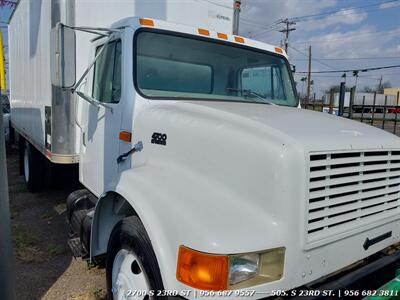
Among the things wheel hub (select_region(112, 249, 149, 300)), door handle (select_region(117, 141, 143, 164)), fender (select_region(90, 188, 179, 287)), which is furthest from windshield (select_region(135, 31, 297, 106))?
wheel hub (select_region(112, 249, 149, 300))

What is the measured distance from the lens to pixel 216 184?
222 cm

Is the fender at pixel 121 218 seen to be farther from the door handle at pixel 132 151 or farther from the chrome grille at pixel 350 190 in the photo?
the chrome grille at pixel 350 190

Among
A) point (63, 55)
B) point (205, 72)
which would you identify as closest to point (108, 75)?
point (63, 55)

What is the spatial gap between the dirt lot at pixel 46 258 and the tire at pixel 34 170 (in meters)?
0.30

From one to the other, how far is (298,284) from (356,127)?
1263mm

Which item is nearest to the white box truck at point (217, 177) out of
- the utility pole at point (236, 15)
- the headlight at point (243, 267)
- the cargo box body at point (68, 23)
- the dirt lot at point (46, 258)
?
the headlight at point (243, 267)

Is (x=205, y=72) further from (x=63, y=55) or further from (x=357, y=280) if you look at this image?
(x=357, y=280)

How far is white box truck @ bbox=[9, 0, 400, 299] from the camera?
77.7 inches

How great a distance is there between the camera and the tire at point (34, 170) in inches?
260

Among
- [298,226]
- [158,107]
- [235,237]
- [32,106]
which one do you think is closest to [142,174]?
[158,107]

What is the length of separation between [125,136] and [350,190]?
1.80m

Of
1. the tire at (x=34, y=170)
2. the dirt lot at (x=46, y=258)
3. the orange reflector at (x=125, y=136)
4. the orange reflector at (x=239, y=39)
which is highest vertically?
the orange reflector at (x=239, y=39)

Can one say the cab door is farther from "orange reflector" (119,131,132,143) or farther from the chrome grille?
the chrome grille

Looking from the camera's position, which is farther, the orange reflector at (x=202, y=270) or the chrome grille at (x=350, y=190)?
the chrome grille at (x=350, y=190)
